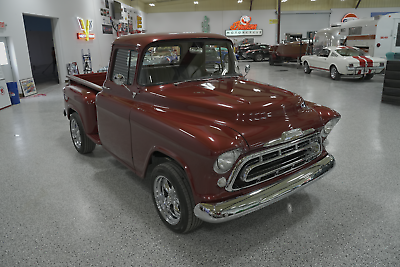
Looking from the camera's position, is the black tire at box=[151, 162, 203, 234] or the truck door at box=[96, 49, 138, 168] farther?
the truck door at box=[96, 49, 138, 168]

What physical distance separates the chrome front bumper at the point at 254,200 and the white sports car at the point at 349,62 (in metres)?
10.2

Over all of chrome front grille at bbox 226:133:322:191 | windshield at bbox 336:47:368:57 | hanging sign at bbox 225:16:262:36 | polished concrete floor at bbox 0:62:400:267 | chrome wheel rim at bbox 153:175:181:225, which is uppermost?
hanging sign at bbox 225:16:262:36

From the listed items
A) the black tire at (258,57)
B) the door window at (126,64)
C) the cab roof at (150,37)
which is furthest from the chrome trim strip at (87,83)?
the black tire at (258,57)

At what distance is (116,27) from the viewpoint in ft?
66.0

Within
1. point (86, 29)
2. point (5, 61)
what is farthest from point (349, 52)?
point (5, 61)

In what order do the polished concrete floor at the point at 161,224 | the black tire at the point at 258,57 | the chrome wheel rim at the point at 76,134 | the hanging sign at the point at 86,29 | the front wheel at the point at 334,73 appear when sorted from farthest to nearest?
the black tire at the point at 258,57 < the hanging sign at the point at 86,29 < the front wheel at the point at 334,73 < the chrome wheel rim at the point at 76,134 < the polished concrete floor at the point at 161,224

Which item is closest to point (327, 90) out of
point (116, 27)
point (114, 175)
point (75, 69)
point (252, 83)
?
point (252, 83)

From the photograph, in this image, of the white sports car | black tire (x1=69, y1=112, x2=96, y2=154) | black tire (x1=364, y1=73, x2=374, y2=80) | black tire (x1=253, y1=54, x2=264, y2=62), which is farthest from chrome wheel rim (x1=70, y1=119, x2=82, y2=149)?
black tire (x1=253, y1=54, x2=264, y2=62)

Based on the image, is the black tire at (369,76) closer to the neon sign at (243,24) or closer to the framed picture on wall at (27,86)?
the framed picture on wall at (27,86)

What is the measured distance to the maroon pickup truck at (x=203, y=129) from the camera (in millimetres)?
2299

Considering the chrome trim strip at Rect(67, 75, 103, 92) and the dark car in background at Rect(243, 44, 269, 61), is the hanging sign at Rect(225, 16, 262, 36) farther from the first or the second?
the chrome trim strip at Rect(67, 75, 103, 92)

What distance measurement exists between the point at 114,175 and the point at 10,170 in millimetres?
1535

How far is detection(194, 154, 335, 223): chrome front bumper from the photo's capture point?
2.23 m

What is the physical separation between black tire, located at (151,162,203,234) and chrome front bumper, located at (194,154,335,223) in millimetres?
202
